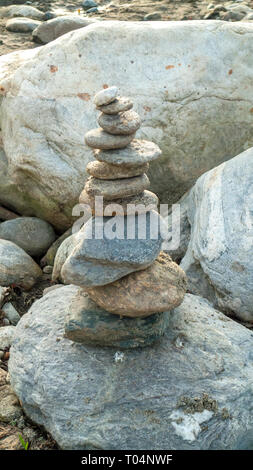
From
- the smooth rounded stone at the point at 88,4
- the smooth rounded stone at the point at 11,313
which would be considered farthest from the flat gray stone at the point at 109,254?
the smooth rounded stone at the point at 88,4

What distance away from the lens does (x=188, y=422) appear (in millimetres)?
4109

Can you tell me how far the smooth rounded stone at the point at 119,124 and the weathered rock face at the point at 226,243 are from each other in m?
1.82

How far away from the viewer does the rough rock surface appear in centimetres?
1108

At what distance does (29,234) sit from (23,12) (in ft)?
27.3

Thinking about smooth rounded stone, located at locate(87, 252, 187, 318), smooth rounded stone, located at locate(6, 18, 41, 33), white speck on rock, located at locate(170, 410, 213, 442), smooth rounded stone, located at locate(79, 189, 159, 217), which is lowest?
white speck on rock, located at locate(170, 410, 213, 442)

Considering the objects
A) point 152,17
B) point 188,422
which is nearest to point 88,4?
point 152,17

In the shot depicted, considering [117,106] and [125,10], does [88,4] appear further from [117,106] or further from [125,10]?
[117,106]

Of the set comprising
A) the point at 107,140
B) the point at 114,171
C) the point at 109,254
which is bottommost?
the point at 109,254

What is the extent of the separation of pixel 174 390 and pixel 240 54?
4.52 meters

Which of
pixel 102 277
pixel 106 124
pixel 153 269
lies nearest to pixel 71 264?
pixel 102 277

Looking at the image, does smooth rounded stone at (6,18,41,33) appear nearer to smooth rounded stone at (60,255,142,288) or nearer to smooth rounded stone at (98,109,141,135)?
smooth rounded stone at (98,109,141,135)

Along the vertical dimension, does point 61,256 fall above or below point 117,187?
below

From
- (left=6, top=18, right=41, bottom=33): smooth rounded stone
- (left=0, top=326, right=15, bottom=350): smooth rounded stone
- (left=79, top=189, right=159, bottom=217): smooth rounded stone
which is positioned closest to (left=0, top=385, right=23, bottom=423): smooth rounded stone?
(left=0, top=326, right=15, bottom=350): smooth rounded stone

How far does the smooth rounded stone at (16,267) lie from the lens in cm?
647
